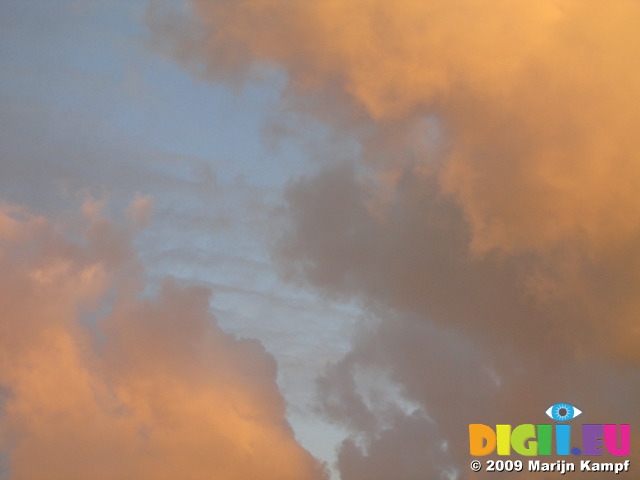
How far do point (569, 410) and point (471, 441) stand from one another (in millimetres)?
16604

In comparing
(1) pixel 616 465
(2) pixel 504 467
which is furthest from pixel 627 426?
(2) pixel 504 467

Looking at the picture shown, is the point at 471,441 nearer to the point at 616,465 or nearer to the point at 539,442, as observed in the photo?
the point at 539,442

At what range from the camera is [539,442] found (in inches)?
4432

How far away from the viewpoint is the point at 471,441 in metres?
114

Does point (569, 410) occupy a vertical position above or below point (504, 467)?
above

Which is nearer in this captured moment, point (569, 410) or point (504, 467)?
point (504, 467)

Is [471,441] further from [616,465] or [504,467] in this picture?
[616,465]

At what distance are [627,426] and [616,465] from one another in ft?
16.0

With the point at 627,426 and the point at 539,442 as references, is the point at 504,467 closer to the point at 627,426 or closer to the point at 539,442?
the point at 539,442

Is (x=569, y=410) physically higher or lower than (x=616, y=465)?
higher

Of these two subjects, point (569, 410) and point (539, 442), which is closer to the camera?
point (539, 442)

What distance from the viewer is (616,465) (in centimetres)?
11156

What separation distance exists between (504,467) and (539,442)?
20.1 ft

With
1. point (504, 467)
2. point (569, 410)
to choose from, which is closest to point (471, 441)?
point (504, 467)
